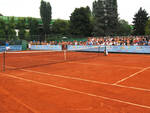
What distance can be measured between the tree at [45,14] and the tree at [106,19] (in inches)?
629

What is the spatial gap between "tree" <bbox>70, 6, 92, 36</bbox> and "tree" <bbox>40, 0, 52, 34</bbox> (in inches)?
345

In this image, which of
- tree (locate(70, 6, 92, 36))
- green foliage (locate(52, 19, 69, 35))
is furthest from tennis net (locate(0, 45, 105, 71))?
green foliage (locate(52, 19, 69, 35))

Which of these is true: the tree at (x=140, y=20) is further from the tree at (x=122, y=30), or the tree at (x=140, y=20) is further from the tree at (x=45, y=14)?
the tree at (x=45, y=14)

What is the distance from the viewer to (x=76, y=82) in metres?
7.54

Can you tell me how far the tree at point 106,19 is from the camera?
52.4 meters

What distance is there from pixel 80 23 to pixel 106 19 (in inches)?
363

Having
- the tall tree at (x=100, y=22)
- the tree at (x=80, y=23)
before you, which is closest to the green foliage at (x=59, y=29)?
the tree at (x=80, y=23)

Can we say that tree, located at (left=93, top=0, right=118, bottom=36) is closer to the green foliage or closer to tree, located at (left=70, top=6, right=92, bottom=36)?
tree, located at (left=70, top=6, right=92, bottom=36)

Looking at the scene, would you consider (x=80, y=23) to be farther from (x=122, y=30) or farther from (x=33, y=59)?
(x=33, y=59)

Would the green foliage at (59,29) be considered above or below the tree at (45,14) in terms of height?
below

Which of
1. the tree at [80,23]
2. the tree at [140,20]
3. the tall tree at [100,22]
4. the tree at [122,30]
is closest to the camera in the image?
the tree at [140,20]

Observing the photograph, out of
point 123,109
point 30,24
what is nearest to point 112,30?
point 30,24

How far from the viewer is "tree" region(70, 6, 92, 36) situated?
168 feet

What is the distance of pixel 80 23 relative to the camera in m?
51.6
